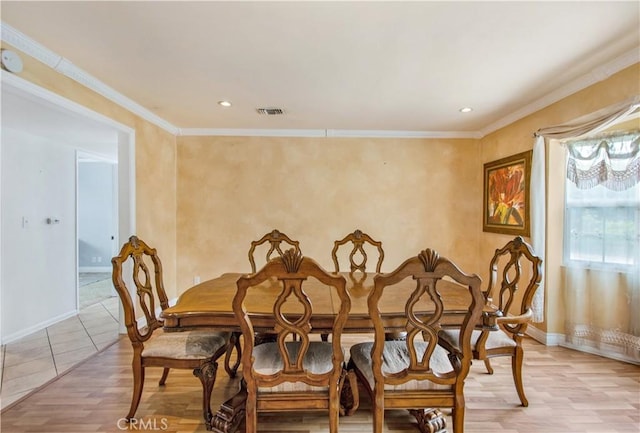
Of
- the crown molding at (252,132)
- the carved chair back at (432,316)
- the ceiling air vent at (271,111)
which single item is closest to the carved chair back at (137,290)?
the carved chair back at (432,316)

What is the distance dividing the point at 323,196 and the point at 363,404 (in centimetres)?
265

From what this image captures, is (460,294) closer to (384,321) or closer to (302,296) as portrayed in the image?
(384,321)

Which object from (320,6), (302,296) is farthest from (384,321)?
(320,6)

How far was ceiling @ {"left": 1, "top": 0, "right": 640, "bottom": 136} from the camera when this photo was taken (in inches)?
66.9

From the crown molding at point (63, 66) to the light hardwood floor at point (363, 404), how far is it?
2.39m

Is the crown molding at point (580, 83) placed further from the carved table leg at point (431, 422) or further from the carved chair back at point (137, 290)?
the carved chair back at point (137, 290)

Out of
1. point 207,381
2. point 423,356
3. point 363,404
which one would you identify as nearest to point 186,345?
point 207,381

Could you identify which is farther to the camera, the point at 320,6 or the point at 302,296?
the point at 320,6

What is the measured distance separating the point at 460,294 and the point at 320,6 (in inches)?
77.2

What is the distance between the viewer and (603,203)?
276 centimetres

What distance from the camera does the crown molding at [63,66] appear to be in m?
1.91

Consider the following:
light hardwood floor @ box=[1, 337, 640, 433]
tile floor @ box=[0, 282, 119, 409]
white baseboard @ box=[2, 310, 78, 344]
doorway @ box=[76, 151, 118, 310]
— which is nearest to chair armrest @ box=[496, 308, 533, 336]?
light hardwood floor @ box=[1, 337, 640, 433]

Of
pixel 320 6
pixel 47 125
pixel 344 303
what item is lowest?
pixel 344 303

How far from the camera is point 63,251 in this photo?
3.81 m
